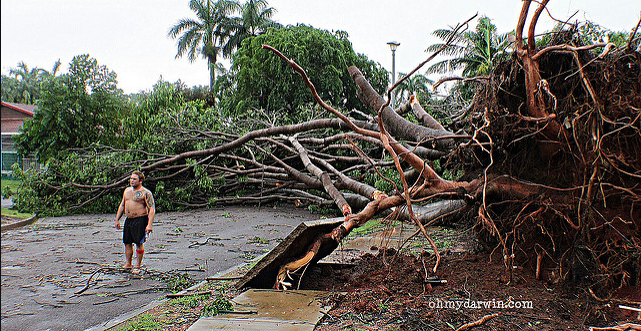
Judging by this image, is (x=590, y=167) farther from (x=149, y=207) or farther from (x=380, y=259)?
(x=149, y=207)

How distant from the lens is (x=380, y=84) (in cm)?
3080

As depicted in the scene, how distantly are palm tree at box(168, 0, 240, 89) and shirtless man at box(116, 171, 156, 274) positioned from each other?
1320 inches

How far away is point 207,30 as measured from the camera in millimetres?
40000

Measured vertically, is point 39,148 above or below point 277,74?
below

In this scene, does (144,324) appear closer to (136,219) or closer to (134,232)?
(134,232)

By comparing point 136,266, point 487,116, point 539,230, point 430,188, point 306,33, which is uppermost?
point 306,33

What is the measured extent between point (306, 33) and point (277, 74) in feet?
9.78

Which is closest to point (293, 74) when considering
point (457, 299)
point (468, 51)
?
point (468, 51)

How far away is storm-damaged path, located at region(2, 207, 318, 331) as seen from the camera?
513 cm

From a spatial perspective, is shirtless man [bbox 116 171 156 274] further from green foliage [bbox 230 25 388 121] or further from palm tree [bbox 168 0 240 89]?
palm tree [bbox 168 0 240 89]

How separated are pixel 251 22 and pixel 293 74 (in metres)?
14.8

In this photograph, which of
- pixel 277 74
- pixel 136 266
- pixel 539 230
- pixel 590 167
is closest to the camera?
pixel 590 167

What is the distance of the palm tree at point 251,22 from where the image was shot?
39.1m

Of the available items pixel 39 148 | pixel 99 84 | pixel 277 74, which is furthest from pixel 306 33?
pixel 39 148
